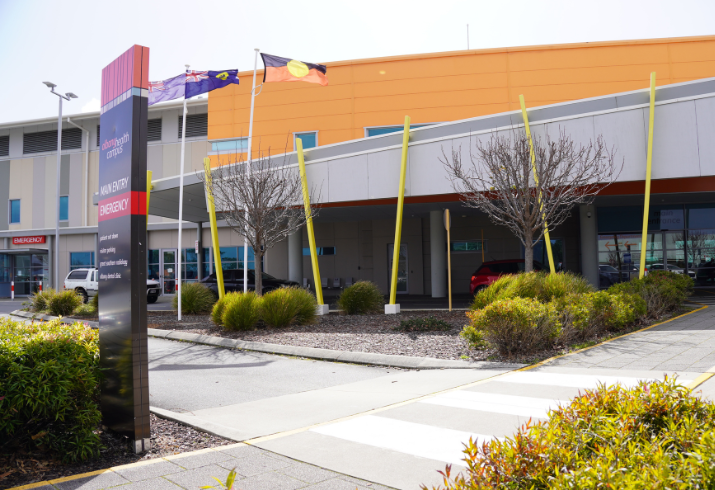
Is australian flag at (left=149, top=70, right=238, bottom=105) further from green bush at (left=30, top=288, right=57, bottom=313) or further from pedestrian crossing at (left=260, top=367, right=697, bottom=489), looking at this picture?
pedestrian crossing at (left=260, top=367, right=697, bottom=489)

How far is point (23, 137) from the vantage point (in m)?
39.4

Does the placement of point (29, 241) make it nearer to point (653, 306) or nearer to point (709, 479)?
point (653, 306)

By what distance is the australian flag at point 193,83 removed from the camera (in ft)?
58.7

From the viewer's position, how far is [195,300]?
61.0 ft

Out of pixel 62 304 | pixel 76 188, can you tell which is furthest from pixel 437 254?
pixel 76 188

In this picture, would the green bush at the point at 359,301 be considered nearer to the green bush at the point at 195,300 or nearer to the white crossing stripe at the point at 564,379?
the green bush at the point at 195,300

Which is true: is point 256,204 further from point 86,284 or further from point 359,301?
point 86,284

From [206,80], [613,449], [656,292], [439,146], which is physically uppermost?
[206,80]

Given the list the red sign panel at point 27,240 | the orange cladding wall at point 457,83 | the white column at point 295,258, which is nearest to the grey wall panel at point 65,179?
the red sign panel at point 27,240

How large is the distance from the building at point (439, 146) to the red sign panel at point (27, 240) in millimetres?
402

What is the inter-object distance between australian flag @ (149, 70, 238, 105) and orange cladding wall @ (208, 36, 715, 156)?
4814mm

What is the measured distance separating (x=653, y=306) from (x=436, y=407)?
8.90 meters

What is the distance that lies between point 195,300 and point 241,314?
22.0 ft

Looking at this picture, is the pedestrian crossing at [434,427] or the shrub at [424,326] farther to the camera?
the shrub at [424,326]
